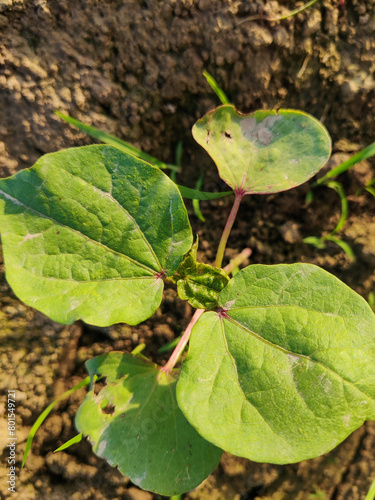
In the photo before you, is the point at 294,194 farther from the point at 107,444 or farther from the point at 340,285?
the point at 107,444

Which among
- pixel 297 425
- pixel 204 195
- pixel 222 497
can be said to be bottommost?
pixel 222 497

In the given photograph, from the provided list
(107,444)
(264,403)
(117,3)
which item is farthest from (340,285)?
(117,3)

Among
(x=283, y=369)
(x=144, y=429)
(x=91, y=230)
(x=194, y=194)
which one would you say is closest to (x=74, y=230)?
(x=91, y=230)

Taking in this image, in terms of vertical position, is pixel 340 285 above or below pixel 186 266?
above

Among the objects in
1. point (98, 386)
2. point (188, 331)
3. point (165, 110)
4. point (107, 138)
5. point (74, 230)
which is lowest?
point (98, 386)

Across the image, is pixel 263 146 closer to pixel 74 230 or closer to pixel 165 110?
pixel 165 110

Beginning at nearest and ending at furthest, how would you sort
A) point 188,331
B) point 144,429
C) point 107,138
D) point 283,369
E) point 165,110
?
point 283,369
point 144,429
point 188,331
point 107,138
point 165,110

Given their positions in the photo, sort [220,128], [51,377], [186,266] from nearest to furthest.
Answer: [186,266] → [220,128] → [51,377]

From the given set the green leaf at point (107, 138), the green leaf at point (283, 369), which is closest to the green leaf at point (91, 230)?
the green leaf at point (283, 369)
